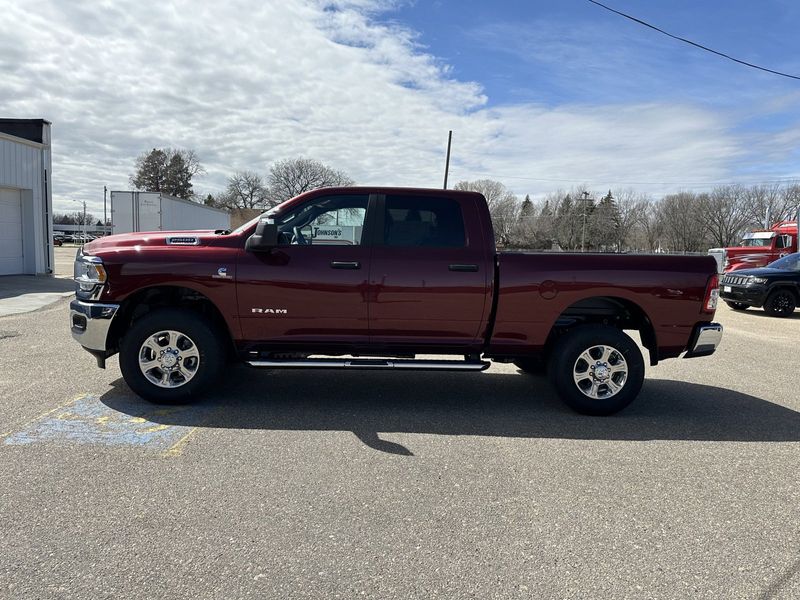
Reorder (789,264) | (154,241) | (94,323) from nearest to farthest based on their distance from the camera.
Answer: (94,323) < (154,241) < (789,264)

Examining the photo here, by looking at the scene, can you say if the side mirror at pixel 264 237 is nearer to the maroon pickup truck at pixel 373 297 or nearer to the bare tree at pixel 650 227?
the maroon pickup truck at pixel 373 297

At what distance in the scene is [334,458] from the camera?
4.03m

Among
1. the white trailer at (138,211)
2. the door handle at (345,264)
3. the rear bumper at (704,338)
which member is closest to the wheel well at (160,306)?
the door handle at (345,264)

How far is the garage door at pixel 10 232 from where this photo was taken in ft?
56.3

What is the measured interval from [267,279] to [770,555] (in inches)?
158

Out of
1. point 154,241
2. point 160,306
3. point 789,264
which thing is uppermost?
point 154,241

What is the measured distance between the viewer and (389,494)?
11.5ft

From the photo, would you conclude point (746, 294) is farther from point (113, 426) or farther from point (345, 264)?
point (113, 426)

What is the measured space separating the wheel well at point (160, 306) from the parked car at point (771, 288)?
42.7ft

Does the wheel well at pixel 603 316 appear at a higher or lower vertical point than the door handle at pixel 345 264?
lower

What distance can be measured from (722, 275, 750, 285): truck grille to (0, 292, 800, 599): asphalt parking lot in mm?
9082

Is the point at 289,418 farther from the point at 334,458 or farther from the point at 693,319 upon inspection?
the point at 693,319

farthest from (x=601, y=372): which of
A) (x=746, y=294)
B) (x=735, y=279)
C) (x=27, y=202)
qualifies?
(x=27, y=202)

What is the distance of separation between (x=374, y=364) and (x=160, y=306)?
2.07 metres
